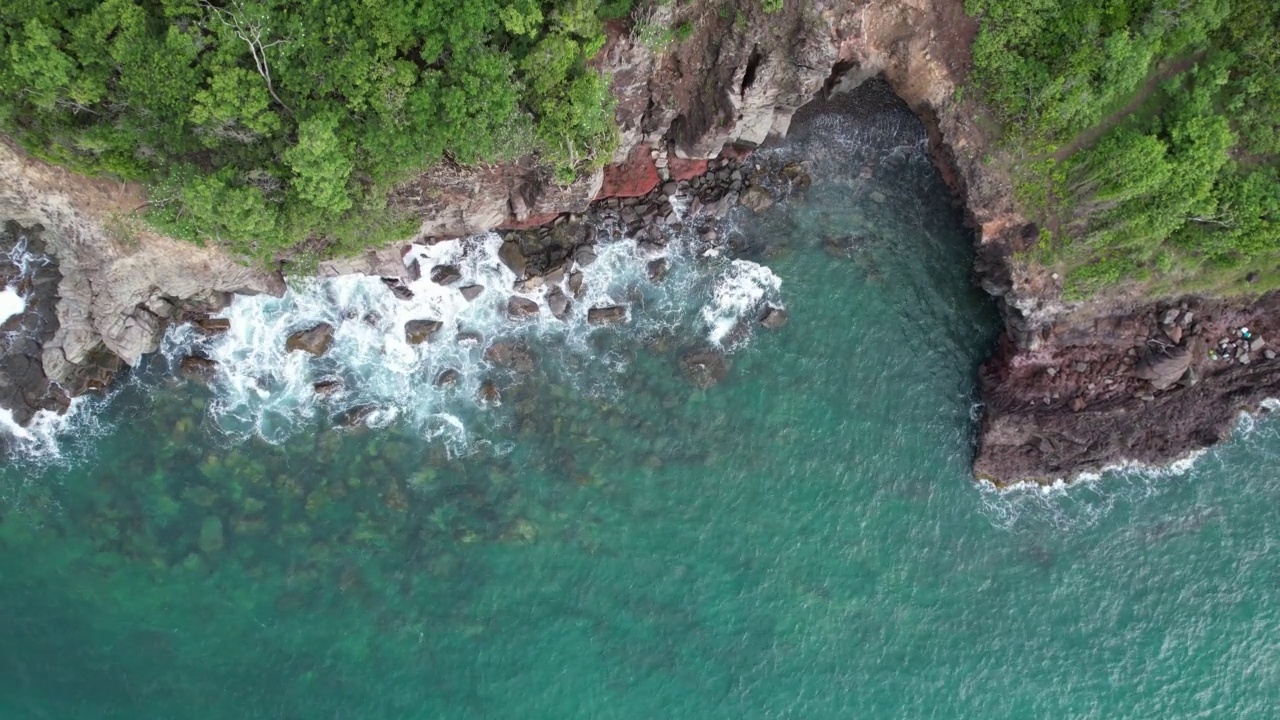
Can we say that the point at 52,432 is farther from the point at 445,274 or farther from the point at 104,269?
the point at 445,274

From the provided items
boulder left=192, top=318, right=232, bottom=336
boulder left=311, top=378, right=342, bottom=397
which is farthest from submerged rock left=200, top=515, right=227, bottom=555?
boulder left=192, top=318, right=232, bottom=336

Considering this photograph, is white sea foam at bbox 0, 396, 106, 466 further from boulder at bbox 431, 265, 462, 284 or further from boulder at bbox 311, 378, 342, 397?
boulder at bbox 431, 265, 462, 284

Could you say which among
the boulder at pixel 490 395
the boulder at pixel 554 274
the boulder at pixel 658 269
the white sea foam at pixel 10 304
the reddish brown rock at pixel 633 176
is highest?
the white sea foam at pixel 10 304

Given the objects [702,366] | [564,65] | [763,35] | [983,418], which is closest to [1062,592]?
[983,418]

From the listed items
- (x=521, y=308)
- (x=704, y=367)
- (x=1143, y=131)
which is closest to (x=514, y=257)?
(x=521, y=308)

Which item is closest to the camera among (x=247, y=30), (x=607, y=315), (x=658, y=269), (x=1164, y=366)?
(x=247, y=30)

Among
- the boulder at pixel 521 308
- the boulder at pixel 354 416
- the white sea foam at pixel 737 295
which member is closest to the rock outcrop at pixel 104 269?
the boulder at pixel 354 416

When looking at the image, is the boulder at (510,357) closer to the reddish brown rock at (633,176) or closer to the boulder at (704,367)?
the boulder at (704,367)
